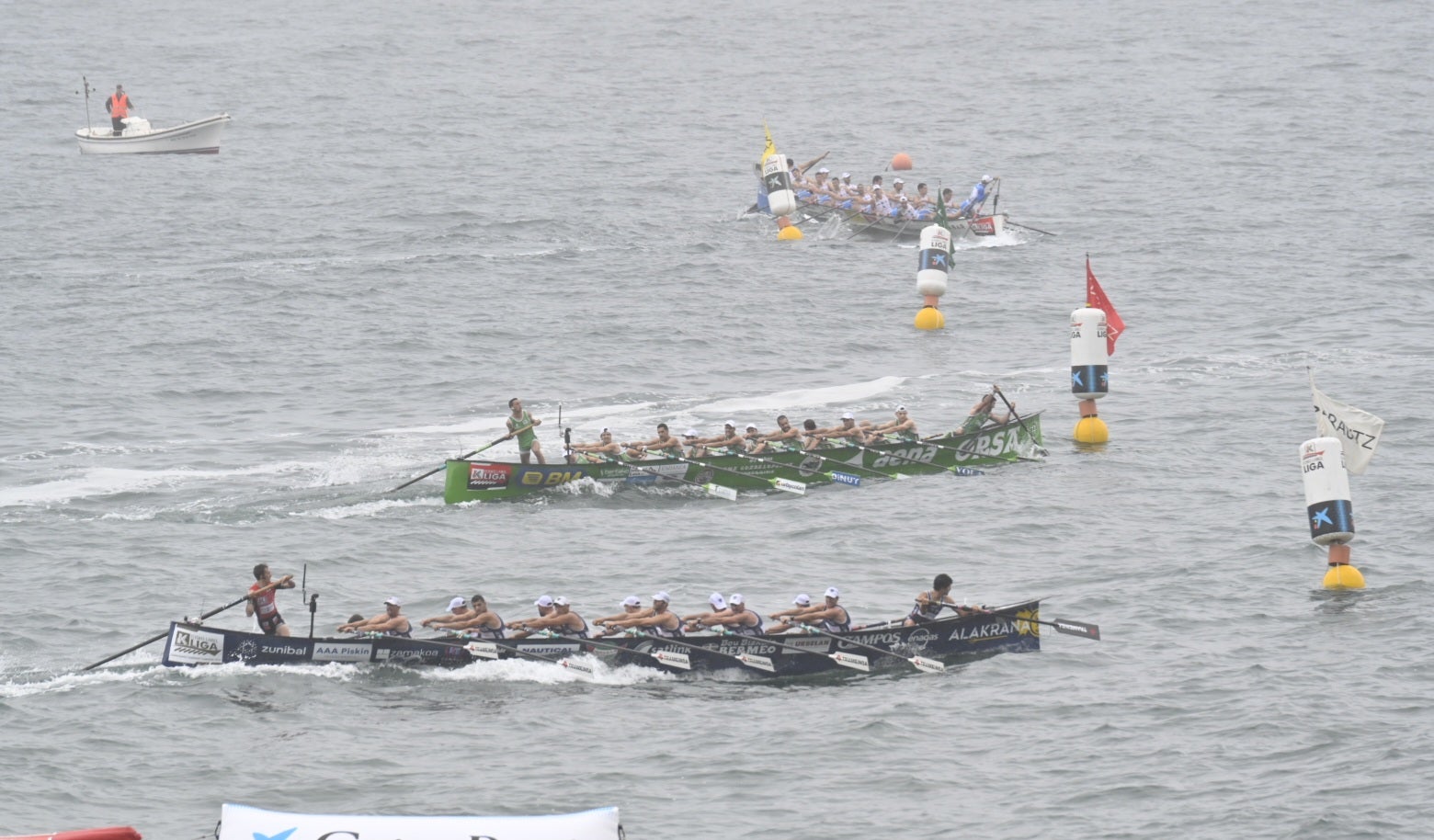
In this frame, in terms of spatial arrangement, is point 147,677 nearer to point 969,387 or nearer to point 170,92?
point 969,387

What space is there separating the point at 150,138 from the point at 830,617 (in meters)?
58.2

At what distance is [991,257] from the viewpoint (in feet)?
217

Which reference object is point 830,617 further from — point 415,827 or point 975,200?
point 975,200

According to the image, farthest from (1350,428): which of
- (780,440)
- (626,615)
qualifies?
(626,615)

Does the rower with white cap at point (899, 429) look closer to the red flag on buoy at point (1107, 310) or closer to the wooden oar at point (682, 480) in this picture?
the wooden oar at point (682, 480)

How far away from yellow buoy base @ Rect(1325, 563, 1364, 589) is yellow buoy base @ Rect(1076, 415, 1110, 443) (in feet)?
36.0

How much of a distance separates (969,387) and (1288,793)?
2481 centimetres

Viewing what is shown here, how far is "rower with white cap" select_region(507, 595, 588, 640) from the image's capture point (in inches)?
1240

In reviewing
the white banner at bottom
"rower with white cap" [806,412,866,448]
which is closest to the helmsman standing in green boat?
"rower with white cap" [806,412,866,448]

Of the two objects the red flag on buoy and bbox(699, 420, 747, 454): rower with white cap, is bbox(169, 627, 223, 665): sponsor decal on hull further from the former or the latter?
the red flag on buoy

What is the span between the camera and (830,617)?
104 ft

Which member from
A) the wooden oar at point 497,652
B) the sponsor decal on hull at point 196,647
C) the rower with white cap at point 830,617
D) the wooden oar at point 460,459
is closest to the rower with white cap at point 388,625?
the wooden oar at point 497,652

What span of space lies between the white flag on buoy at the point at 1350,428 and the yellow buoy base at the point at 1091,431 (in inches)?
441

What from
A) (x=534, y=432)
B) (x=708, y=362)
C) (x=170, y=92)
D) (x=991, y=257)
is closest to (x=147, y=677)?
(x=534, y=432)
